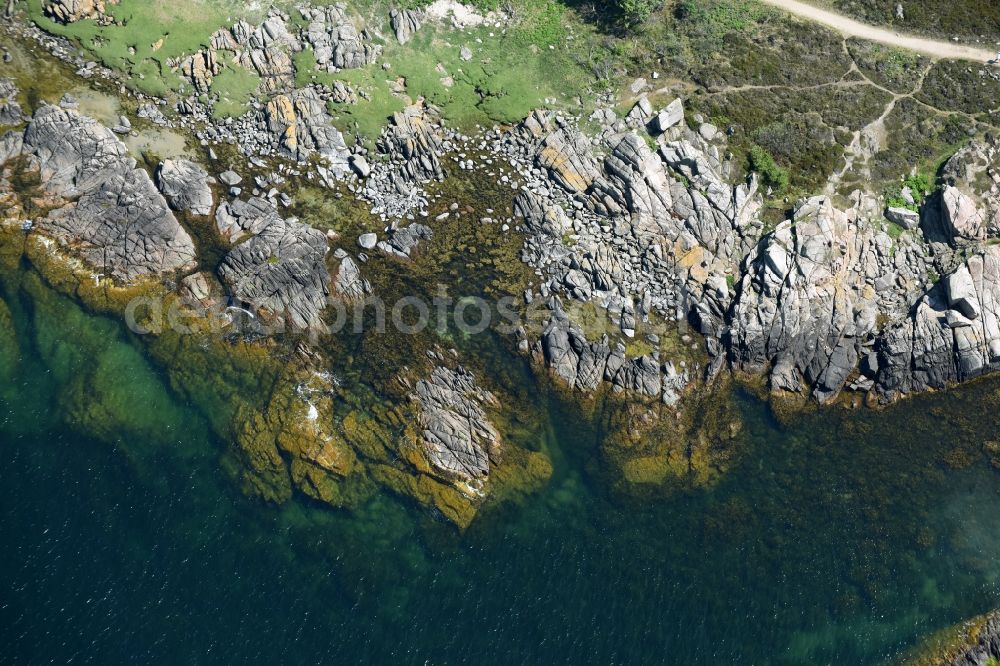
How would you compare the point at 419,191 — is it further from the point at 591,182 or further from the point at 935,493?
the point at 935,493

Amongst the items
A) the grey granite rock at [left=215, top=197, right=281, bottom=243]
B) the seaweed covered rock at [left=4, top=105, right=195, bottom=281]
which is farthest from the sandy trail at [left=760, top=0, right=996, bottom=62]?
the seaweed covered rock at [left=4, top=105, right=195, bottom=281]

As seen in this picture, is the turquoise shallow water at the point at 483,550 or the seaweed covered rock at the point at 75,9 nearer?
the turquoise shallow water at the point at 483,550

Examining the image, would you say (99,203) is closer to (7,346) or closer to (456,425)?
(7,346)

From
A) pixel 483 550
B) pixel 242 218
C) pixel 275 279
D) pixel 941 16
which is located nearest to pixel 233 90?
pixel 242 218

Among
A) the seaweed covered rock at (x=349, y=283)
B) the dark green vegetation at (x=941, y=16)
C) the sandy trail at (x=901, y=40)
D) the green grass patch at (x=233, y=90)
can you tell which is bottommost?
the seaweed covered rock at (x=349, y=283)

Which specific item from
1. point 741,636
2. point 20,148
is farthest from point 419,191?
point 741,636

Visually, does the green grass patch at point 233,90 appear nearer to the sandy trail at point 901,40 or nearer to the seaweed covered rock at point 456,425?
the seaweed covered rock at point 456,425

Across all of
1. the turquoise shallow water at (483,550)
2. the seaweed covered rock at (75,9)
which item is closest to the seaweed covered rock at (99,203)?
the turquoise shallow water at (483,550)
